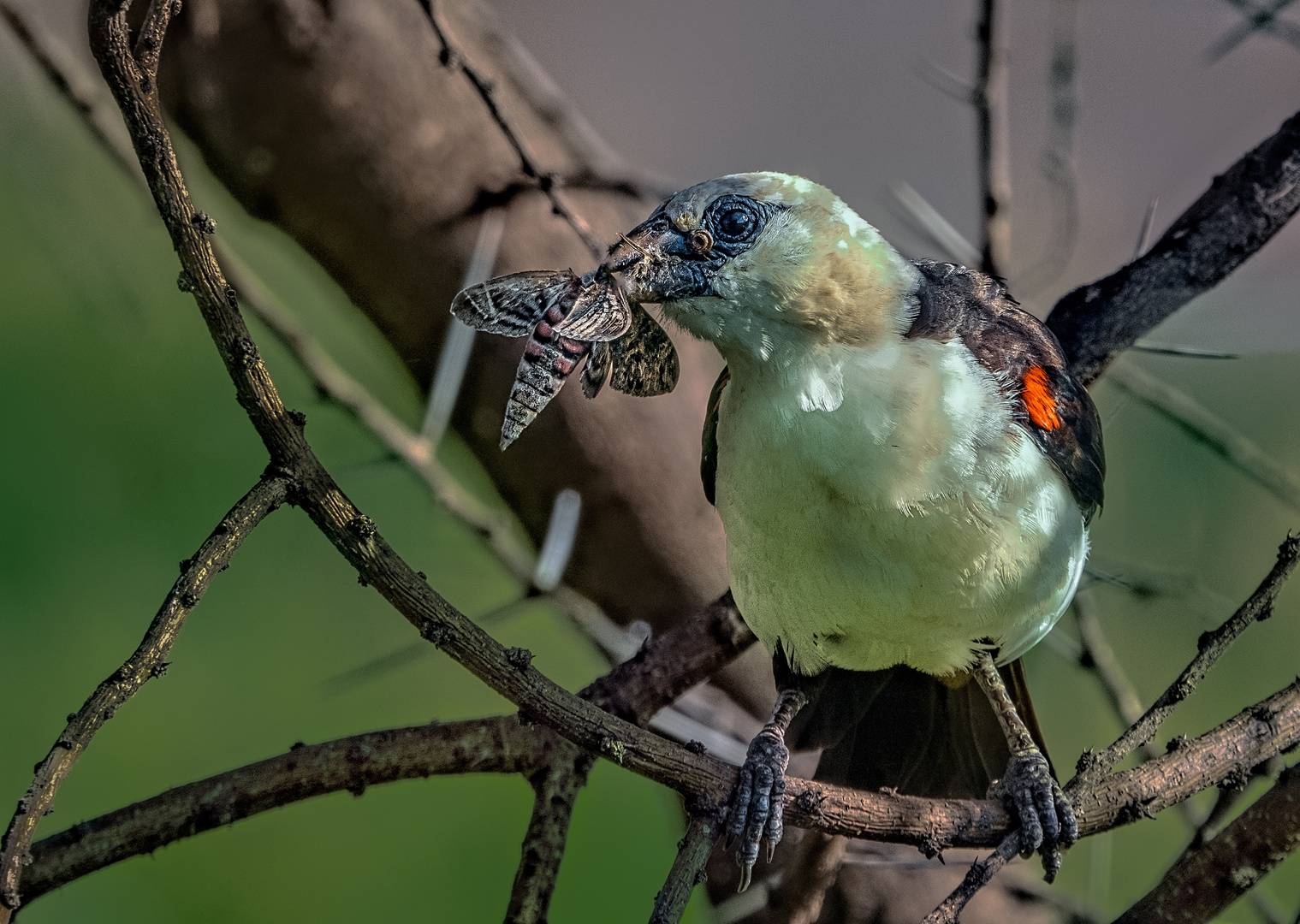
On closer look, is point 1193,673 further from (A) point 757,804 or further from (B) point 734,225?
(B) point 734,225

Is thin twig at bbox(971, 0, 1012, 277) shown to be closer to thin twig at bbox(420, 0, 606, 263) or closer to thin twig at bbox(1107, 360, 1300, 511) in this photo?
thin twig at bbox(1107, 360, 1300, 511)

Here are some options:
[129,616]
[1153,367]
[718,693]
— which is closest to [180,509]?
[129,616]

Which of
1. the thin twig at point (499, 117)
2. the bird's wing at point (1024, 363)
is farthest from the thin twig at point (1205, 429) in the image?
the thin twig at point (499, 117)

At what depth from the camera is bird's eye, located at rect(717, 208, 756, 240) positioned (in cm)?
76

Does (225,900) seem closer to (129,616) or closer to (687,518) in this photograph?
(129,616)

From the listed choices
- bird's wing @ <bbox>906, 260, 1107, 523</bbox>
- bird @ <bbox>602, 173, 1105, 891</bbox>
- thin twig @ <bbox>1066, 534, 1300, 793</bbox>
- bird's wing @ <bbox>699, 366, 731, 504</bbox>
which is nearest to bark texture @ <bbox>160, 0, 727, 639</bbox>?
bird's wing @ <bbox>699, 366, 731, 504</bbox>

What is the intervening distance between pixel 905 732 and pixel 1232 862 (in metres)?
0.35

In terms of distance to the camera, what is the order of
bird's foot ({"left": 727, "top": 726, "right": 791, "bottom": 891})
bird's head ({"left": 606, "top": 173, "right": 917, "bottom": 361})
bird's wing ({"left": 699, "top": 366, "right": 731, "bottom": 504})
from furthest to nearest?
bird's wing ({"left": 699, "top": 366, "right": 731, "bottom": 504})
bird's foot ({"left": 727, "top": 726, "right": 791, "bottom": 891})
bird's head ({"left": 606, "top": 173, "right": 917, "bottom": 361})

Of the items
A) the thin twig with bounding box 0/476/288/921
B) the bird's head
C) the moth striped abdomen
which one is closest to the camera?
the thin twig with bounding box 0/476/288/921

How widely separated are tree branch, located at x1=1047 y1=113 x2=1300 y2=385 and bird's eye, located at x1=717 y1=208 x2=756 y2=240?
612 mm

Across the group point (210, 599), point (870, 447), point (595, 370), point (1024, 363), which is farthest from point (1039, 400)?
point (210, 599)

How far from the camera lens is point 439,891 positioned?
1458 mm

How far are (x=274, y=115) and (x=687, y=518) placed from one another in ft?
2.39

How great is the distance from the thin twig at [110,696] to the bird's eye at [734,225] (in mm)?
394
